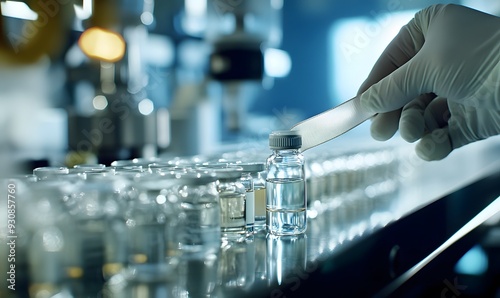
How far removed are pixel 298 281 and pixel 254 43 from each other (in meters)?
2.38

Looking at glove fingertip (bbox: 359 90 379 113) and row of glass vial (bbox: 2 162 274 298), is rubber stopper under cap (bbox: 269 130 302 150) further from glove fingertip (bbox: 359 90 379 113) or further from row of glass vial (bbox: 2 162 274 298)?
glove fingertip (bbox: 359 90 379 113)

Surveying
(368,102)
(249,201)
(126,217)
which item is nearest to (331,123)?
(368,102)

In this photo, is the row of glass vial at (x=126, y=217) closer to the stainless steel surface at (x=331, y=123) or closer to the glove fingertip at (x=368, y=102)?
the stainless steel surface at (x=331, y=123)

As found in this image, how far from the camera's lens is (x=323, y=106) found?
3.81 metres

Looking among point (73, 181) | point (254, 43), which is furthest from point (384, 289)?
point (254, 43)

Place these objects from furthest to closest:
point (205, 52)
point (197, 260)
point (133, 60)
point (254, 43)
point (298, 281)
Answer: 1. point (205, 52)
2. point (133, 60)
3. point (254, 43)
4. point (197, 260)
5. point (298, 281)

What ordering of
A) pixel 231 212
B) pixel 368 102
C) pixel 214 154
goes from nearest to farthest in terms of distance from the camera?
pixel 231 212 → pixel 368 102 → pixel 214 154

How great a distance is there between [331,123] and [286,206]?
0.19 m

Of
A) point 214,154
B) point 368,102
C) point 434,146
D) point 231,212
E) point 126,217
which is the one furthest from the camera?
point 214,154

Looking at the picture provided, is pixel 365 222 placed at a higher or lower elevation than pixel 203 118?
lower

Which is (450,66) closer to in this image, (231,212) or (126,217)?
(231,212)

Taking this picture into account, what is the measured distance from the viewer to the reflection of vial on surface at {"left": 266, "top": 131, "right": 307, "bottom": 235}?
100cm

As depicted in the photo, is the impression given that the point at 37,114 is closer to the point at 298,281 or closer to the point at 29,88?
the point at 29,88

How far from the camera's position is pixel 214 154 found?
Answer: 1.58 meters
